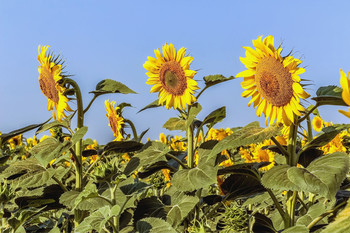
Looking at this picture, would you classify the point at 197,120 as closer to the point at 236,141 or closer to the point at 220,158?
the point at 220,158

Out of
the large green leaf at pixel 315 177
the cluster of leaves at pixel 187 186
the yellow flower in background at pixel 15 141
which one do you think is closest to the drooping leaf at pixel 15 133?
the cluster of leaves at pixel 187 186

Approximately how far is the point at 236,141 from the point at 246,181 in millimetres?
494

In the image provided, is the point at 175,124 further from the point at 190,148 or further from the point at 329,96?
the point at 329,96

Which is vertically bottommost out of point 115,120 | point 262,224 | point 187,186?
point 262,224

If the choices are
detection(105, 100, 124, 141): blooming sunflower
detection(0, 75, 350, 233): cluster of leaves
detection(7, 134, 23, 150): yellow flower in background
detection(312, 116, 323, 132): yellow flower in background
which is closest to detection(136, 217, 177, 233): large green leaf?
detection(0, 75, 350, 233): cluster of leaves

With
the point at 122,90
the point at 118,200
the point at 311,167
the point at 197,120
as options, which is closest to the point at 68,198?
the point at 118,200

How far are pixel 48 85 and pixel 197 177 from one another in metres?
1.03

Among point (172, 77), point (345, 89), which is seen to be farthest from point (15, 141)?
point (345, 89)

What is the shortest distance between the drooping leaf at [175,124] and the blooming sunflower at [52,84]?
1.70 feet

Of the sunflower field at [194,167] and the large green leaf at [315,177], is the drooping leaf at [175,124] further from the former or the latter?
the large green leaf at [315,177]

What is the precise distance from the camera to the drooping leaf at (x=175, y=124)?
90.5 inches

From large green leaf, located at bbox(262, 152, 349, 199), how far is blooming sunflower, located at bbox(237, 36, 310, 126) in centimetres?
20

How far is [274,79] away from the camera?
5.96ft

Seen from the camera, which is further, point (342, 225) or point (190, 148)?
point (190, 148)
